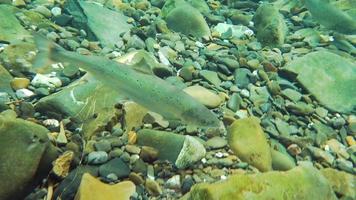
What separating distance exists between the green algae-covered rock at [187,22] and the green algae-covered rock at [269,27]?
3.53 feet

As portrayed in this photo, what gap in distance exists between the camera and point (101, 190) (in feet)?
11.0

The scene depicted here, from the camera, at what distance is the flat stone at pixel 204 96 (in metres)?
5.05

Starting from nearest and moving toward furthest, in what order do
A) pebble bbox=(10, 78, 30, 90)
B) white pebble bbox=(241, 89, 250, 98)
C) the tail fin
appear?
the tail fin < pebble bbox=(10, 78, 30, 90) < white pebble bbox=(241, 89, 250, 98)

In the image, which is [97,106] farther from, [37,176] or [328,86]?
[328,86]

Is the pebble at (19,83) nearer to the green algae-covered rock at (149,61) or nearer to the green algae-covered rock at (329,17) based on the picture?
the green algae-covered rock at (149,61)

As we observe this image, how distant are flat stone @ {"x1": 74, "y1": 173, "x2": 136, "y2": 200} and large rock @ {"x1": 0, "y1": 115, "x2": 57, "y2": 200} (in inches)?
17.9

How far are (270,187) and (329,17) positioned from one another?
555 cm

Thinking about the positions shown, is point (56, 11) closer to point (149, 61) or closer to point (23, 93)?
point (149, 61)

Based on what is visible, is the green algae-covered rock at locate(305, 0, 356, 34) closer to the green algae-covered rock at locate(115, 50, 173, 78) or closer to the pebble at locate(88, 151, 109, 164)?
the green algae-covered rock at locate(115, 50, 173, 78)

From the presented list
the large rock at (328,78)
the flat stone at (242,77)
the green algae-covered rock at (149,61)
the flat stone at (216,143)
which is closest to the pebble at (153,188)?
the flat stone at (216,143)

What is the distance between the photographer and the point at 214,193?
9.98 feet

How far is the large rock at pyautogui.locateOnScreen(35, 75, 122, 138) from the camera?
4199mm

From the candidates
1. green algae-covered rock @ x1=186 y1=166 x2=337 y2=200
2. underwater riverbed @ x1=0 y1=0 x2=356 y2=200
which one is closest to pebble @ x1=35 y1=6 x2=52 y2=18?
underwater riverbed @ x1=0 y1=0 x2=356 y2=200

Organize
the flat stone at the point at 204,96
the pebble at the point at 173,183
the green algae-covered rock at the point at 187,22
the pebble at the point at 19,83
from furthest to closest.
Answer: the green algae-covered rock at the point at 187,22, the flat stone at the point at 204,96, the pebble at the point at 19,83, the pebble at the point at 173,183
